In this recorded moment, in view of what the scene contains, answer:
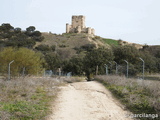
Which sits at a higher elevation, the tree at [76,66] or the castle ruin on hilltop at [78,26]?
the castle ruin on hilltop at [78,26]

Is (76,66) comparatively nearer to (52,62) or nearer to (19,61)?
(52,62)

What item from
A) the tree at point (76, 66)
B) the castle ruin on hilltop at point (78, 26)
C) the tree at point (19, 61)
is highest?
the castle ruin on hilltop at point (78, 26)

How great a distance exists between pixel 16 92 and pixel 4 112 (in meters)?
5.20

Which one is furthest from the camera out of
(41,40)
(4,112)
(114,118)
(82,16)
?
(82,16)

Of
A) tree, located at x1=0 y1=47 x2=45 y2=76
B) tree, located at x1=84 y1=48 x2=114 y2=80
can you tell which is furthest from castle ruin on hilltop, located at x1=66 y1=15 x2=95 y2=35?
tree, located at x1=0 y1=47 x2=45 y2=76

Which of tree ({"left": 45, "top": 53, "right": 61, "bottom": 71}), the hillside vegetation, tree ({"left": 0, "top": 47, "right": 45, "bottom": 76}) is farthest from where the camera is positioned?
tree ({"left": 45, "top": 53, "right": 61, "bottom": 71})

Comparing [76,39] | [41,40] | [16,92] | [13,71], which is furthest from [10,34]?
[16,92]

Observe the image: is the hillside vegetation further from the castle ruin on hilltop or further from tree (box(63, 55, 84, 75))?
the castle ruin on hilltop

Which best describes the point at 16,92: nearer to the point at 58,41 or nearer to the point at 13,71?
the point at 13,71

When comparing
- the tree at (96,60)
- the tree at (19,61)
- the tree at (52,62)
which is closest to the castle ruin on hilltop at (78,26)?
the tree at (52,62)

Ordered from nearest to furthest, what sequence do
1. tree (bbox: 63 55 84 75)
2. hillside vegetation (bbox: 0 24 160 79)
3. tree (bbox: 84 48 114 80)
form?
1. hillside vegetation (bbox: 0 24 160 79)
2. tree (bbox: 84 48 114 80)
3. tree (bbox: 63 55 84 75)

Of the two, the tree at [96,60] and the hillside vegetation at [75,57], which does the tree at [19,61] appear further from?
the tree at [96,60]

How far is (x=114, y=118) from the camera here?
24.5 ft

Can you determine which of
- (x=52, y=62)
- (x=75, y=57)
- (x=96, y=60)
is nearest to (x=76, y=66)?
(x=75, y=57)
